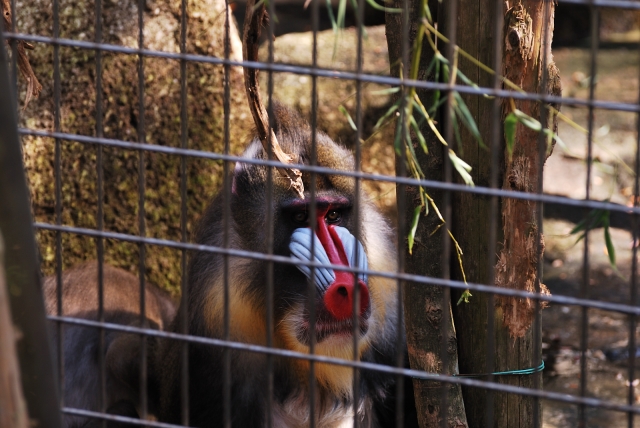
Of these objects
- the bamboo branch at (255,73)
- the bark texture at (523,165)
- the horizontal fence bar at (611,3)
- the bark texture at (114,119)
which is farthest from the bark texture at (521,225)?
the bark texture at (114,119)

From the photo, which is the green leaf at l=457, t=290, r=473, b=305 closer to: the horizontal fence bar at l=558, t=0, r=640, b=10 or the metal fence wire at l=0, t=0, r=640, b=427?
the metal fence wire at l=0, t=0, r=640, b=427

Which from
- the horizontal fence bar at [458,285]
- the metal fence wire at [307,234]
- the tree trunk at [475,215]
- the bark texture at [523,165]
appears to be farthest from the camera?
the tree trunk at [475,215]

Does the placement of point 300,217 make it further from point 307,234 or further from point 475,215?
point 475,215

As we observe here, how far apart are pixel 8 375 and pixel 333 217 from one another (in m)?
1.67

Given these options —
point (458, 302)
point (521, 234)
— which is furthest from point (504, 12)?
point (458, 302)

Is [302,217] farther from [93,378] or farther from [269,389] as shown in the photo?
[93,378]

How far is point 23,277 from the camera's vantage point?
1.65 m

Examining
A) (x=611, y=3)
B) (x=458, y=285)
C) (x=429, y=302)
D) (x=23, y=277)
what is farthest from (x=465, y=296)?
(x=23, y=277)

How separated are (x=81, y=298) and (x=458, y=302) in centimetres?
184

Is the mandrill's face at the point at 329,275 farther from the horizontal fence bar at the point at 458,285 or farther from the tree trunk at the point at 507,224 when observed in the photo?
the horizontal fence bar at the point at 458,285

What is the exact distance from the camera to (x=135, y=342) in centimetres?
353

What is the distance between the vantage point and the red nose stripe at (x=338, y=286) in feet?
8.57

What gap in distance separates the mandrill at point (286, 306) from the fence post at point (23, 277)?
115 centimetres

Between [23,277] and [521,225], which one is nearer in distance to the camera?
[23,277]
